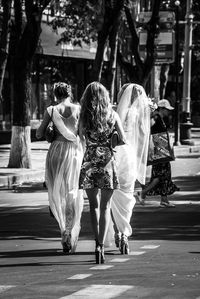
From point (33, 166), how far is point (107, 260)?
44.0 ft

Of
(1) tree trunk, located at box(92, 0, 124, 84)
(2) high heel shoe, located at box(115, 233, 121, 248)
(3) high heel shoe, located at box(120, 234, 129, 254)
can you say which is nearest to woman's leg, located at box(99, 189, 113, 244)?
(3) high heel shoe, located at box(120, 234, 129, 254)

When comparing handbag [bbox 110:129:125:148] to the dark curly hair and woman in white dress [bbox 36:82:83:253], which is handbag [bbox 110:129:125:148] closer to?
woman in white dress [bbox 36:82:83:253]

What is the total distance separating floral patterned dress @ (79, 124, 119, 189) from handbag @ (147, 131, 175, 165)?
5.14 metres

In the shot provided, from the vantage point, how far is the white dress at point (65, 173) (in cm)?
1046

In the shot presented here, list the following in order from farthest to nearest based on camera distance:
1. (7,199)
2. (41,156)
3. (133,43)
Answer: (133,43)
(41,156)
(7,199)

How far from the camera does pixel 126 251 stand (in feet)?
32.5

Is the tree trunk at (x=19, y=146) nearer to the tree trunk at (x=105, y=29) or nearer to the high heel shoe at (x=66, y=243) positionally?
the tree trunk at (x=105, y=29)

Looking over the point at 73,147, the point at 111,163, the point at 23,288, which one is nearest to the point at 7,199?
the point at 73,147

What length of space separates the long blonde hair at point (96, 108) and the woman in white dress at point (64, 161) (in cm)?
93

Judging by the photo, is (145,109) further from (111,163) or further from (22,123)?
(22,123)

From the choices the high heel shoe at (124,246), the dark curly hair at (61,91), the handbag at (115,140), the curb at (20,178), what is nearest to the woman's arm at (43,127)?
the dark curly hair at (61,91)

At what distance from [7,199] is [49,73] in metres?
21.9

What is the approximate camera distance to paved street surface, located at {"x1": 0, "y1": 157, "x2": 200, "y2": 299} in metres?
7.80

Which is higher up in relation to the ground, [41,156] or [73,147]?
[73,147]
